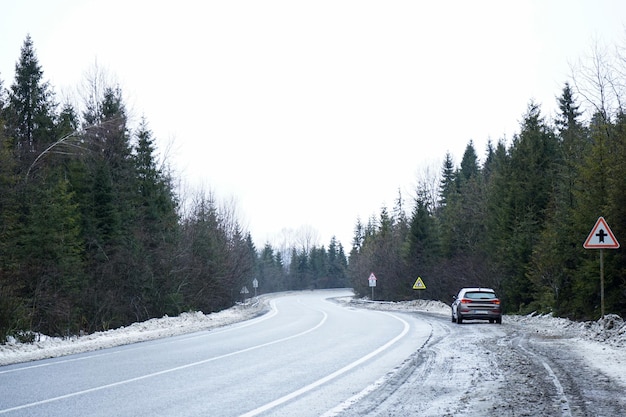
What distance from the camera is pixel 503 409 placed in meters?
8.22

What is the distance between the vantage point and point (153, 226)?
4134 centimetres

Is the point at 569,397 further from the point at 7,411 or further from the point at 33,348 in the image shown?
the point at 33,348

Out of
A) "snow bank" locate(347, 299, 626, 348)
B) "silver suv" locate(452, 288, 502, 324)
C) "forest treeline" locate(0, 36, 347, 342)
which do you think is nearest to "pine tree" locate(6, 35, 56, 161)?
"forest treeline" locate(0, 36, 347, 342)

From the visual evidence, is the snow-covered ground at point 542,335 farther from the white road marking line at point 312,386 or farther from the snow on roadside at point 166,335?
the white road marking line at point 312,386

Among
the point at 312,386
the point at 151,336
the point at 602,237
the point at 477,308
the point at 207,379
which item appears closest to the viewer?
the point at 312,386

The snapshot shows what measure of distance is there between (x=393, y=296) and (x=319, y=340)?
52013 mm

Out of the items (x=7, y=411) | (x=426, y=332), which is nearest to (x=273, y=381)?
(x=7, y=411)

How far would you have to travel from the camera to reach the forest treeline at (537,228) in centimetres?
2375

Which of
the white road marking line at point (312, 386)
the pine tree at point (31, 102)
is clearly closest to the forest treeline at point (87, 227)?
the pine tree at point (31, 102)

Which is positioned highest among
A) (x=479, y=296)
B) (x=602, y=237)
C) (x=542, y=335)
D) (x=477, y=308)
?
(x=602, y=237)

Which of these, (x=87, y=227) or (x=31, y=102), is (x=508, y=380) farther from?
(x=31, y=102)

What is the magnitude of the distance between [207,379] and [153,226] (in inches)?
1217

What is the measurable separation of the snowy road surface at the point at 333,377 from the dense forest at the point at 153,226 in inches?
234

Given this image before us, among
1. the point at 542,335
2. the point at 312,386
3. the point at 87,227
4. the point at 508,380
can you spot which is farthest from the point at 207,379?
the point at 87,227
